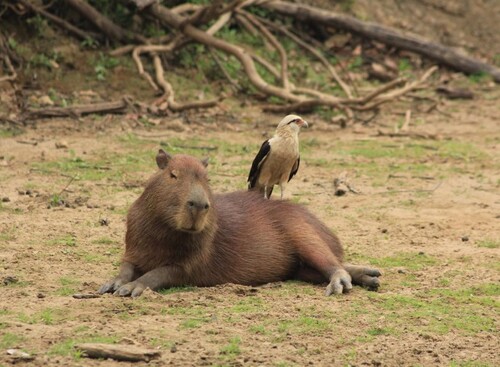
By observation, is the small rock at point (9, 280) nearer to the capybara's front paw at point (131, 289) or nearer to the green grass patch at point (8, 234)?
the capybara's front paw at point (131, 289)

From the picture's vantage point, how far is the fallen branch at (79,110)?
34.1 feet

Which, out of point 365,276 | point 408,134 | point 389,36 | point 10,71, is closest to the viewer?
point 365,276

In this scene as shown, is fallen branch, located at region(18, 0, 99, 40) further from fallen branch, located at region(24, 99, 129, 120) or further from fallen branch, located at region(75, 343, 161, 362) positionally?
fallen branch, located at region(75, 343, 161, 362)

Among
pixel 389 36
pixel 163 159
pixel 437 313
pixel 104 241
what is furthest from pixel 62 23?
pixel 437 313

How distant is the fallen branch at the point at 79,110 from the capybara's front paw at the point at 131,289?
5.39 m

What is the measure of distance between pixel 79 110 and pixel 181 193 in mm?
5504

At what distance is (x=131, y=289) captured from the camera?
209 inches

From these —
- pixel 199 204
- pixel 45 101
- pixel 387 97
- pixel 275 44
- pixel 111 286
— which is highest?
pixel 275 44

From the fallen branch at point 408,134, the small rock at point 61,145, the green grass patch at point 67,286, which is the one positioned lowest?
the green grass patch at point 67,286

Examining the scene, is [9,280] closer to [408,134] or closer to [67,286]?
[67,286]

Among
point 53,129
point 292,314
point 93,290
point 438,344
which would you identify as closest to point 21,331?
point 93,290

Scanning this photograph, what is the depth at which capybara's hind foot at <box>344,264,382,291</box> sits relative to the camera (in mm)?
5812

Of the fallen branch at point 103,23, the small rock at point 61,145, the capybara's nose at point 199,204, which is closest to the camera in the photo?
the capybara's nose at point 199,204

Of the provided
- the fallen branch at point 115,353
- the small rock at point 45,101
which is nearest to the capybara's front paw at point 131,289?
the fallen branch at point 115,353
